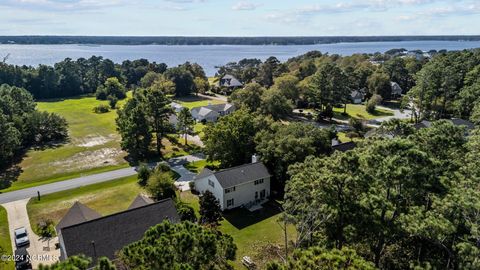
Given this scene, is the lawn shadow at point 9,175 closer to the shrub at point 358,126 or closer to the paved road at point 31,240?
the paved road at point 31,240

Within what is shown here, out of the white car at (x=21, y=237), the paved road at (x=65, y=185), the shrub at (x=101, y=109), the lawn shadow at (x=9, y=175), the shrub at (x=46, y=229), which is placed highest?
the shrub at (x=101, y=109)

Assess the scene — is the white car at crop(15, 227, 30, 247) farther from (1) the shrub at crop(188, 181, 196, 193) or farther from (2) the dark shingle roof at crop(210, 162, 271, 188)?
(2) the dark shingle roof at crop(210, 162, 271, 188)

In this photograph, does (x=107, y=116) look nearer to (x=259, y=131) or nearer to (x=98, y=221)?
(x=259, y=131)

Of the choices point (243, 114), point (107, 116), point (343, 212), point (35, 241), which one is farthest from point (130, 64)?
point (343, 212)

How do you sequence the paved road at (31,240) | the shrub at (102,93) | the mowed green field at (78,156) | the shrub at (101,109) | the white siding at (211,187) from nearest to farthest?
the paved road at (31,240), the white siding at (211,187), the mowed green field at (78,156), the shrub at (101,109), the shrub at (102,93)

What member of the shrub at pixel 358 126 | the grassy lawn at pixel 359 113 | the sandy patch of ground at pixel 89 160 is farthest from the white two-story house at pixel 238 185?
the grassy lawn at pixel 359 113

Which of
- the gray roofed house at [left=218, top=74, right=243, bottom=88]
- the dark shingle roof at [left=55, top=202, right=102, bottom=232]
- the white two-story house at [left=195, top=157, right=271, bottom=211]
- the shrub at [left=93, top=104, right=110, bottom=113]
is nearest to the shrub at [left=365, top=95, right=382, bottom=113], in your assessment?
the gray roofed house at [left=218, top=74, right=243, bottom=88]

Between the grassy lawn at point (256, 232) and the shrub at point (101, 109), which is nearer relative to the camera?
the grassy lawn at point (256, 232)

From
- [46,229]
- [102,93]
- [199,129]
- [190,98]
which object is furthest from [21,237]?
[102,93]
